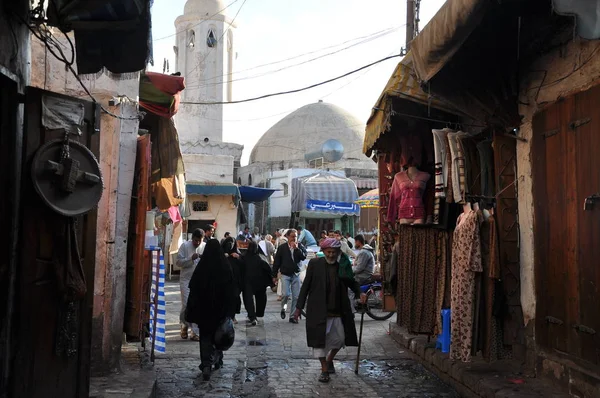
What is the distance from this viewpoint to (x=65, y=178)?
399 centimetres

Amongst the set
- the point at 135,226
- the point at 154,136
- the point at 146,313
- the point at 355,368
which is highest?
the point at 154,136

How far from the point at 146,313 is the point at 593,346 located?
208 inches

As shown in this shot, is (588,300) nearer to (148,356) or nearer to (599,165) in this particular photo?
(599,165)

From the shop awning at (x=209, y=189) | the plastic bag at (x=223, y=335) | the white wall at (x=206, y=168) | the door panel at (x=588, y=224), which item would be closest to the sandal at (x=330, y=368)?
the plastic bag at (x=223, y=335)

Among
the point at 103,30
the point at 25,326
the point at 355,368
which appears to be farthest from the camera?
the point at 355,368

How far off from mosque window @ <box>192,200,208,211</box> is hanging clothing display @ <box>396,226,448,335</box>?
15319 mm

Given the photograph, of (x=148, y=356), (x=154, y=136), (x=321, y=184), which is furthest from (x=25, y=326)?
(x=321, y=184)

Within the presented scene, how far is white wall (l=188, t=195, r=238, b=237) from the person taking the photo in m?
22.8

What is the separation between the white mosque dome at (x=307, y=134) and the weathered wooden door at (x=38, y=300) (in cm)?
3951

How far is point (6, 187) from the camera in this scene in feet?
13.1

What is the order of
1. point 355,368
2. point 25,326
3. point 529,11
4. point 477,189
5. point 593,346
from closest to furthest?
1. point 25,326
2. point 593,346
3. point 529,11
4. point 477,189
5. point 355,368

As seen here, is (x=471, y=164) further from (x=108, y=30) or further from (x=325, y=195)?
(x=325, y=195)

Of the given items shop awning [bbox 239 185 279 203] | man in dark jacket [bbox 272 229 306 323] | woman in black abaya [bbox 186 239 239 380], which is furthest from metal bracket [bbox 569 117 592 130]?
shop awning [bbox 239 185 279 203]

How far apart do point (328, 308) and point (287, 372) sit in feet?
3.12
